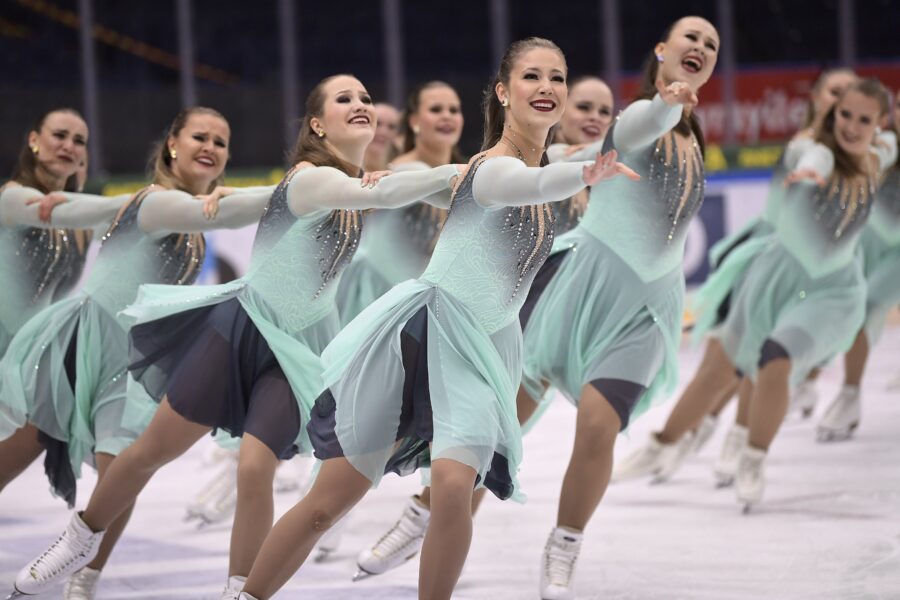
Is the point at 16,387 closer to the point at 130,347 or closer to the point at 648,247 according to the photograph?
the point at 130,347

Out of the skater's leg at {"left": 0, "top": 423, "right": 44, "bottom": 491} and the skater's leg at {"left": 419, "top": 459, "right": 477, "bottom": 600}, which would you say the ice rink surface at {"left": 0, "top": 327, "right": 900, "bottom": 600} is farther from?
the skater's leg at {"left": 419, "top": 459, "right": 477, "bottom": 600}

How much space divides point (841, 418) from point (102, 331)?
366 cm

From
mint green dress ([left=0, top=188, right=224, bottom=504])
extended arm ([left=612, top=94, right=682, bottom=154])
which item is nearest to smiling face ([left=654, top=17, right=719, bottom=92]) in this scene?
extended arm ([left=612, top=94, right=682, bottom=154])

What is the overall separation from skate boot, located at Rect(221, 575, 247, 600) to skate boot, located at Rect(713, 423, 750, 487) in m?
2.54

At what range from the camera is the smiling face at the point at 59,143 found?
4.60 m

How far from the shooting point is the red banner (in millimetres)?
11922

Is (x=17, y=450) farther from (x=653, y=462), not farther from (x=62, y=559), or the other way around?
→ (x=653, y=462)

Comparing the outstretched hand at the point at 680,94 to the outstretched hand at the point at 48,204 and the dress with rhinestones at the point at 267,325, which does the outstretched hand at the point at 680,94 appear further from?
the outstretched hand at the point at 48,204

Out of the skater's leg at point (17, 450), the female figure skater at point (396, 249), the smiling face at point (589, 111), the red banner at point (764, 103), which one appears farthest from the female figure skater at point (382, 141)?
the red banner at point (764, 103)

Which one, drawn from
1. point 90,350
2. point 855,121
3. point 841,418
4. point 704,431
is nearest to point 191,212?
point 90,350

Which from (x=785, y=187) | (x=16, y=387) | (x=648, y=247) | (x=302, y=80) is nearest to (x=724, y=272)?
(x=785, y=187)

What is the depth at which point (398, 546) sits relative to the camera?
13.3ft

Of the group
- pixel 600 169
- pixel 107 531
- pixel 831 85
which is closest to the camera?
pixel 600 169

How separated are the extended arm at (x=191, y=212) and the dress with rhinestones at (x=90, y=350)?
0.01 meters
